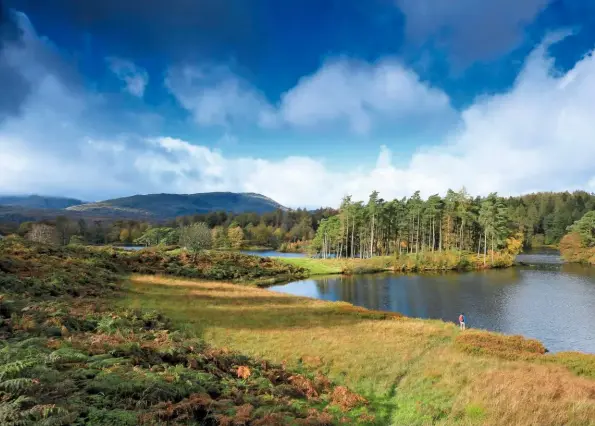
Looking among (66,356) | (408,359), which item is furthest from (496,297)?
(66,356)

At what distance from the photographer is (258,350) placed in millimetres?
21844

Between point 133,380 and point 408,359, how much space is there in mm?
15555

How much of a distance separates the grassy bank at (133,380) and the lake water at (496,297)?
2587 centimetres

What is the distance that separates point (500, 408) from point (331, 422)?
20.5 feet

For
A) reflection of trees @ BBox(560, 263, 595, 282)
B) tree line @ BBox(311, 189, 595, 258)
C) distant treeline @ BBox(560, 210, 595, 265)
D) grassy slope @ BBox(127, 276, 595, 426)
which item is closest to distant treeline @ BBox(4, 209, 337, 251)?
tree line @ BBox(311, 189, 595, 258)

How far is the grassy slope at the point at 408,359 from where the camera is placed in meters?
13.6

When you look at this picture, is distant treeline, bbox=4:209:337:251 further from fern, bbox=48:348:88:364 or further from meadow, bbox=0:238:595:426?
fern, bbox=48:348:88:364

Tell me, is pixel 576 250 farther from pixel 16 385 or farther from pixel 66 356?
pixel 16 385

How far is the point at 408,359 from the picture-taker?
2098cm

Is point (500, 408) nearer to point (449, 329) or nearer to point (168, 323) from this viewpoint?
point (449, 329)

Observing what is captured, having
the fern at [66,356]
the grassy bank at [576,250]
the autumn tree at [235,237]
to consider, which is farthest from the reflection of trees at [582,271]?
the autumn tree at [235,237]

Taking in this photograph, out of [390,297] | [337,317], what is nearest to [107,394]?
[337,317]

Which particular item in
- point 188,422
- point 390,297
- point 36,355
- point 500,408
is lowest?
point 390,297

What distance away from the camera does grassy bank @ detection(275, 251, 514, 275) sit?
83500mm
